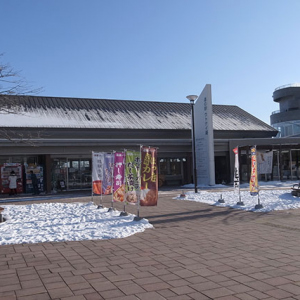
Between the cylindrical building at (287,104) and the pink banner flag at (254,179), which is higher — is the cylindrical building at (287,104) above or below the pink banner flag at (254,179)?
above

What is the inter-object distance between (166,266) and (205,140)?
65.3 ft

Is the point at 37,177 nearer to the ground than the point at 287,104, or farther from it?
nearer to the ground

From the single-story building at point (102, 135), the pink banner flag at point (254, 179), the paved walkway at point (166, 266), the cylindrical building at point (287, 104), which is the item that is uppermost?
the cylindrical building at point (287, 104)

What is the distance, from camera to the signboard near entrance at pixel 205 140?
24922 millimetres

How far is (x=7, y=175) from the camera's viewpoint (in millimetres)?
22703

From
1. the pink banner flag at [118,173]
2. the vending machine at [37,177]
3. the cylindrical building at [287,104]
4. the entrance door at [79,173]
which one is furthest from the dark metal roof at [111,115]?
the cylindrical building at [287,104]

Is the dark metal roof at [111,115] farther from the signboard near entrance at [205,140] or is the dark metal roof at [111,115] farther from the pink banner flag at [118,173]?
the pink banner flag at [118,173]

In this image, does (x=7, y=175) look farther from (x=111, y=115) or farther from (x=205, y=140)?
(x=205, y=140)

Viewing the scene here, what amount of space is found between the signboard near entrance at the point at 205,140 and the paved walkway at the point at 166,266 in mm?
15253

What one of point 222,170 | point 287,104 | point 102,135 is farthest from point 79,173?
point 287,104

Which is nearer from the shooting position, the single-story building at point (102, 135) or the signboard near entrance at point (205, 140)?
the single-story building at point (102, 135)

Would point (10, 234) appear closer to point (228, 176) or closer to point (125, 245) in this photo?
point (125, 245)

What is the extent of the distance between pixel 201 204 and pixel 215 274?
9.31 m

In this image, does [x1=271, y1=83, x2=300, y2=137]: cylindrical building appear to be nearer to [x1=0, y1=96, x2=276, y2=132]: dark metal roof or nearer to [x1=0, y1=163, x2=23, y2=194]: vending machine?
[x1=0, y1=96, x2=276, y2=132]: dark metal roof
